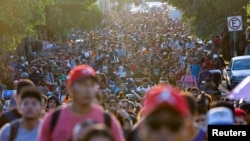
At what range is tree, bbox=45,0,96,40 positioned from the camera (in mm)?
56031

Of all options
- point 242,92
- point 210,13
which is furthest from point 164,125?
point 210,13

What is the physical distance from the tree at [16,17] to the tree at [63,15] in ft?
75.5

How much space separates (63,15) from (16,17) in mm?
28982

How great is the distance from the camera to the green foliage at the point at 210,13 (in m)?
36.9

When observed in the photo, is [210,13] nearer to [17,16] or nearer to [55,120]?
[17,16]

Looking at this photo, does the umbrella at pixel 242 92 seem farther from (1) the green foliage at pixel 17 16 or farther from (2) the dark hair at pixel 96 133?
(1) the green foliage at pixel 17 16

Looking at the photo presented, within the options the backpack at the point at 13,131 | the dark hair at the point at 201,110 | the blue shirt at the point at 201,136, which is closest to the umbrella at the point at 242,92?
the dark hair at the point at 201,110

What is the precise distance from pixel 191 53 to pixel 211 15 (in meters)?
9.49

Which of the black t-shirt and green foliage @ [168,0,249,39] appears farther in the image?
green foliage @ [168,0,249,39]

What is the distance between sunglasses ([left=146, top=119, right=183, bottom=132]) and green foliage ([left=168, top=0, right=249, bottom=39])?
3248cm

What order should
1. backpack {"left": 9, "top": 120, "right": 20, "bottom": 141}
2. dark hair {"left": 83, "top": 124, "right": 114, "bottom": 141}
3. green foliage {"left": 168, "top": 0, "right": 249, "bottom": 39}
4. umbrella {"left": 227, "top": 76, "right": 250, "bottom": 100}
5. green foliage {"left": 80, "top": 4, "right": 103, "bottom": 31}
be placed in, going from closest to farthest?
dark hair {"left": 83, "top": 124, "right": 114, "bottom": 141}, backpack {"left": 9, "top": 120, "right": 20, "bottom": 141}, umbrella {"left": 227, "top": 76, "right": 250, "bottom": 100}, green foliage {"left": 168, "top": 0, "right": 249, "bottom": 39}, green foliage {"left": 80, "top": 4, "right": 103, "bottom": 31}

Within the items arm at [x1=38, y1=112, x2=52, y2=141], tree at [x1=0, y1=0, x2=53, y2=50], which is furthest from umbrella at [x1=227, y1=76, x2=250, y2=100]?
tree at [x1=0, y1=0, x2=53, y2=50]

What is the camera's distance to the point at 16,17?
29.4m

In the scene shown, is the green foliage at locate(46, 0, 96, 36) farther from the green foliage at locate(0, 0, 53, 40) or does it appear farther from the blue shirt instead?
the blue shirt
